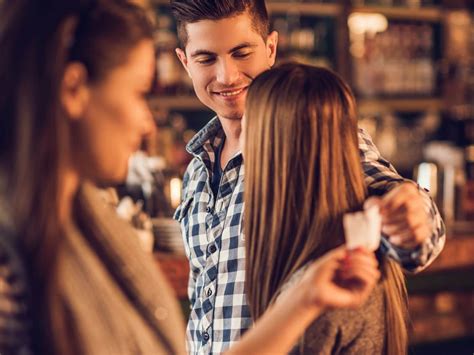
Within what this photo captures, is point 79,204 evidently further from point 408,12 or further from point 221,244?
point 408,12

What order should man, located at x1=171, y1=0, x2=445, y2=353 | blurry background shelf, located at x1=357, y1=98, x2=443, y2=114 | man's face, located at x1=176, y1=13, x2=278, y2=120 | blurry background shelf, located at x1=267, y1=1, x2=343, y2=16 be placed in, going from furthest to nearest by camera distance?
blurry background shelf, located at x1=357, y1=98, x2=443, y2=114 → blurry background shelf, located at x1=267, y1=1, x2=343, y2=16 → man's face, located at x1=176, y1=13, x2=278, y2=120 → man, located at x1=171, y1=0, x2=445, y2=353

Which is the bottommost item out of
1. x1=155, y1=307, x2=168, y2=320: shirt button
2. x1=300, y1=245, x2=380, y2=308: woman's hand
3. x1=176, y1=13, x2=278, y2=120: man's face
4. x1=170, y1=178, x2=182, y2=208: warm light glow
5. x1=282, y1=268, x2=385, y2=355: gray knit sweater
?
x1=282, y1=268, x2=385, y2=355: gray knit sweater

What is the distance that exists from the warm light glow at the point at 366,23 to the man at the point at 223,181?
11.0ft

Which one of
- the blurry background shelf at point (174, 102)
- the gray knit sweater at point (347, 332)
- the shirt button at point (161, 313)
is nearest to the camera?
the shirt button at point (161, 313)

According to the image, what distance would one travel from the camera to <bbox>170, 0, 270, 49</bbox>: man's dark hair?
85.9 inches

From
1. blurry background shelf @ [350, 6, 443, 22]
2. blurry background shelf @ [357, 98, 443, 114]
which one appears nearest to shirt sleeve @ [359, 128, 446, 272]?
blurry background shelf @ [357, 98, 443, 114]

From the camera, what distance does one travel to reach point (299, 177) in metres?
1.60

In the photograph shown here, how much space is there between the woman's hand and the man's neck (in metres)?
0.91

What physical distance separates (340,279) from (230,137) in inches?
38.1

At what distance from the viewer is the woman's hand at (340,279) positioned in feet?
4.09

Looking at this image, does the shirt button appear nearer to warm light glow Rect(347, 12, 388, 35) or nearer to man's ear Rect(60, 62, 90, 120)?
man's ear Rect(60, 62, 90, 120)

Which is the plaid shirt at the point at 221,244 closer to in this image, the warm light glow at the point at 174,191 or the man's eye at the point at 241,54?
the man's eye at the point at 241,54

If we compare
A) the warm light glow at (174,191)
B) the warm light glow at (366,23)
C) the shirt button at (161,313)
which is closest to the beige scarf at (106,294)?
the shirt button at (161,313)

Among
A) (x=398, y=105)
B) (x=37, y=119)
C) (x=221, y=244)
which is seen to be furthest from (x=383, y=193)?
(x=398, y=105)
